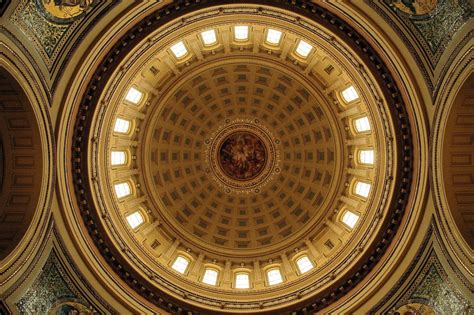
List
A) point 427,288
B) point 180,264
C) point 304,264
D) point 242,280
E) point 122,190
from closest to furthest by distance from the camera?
point 427,288 < point 242,280 < point 304,264 < point 122,190 < point 180,264

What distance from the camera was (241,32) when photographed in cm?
2839

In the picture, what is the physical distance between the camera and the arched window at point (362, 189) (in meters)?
28.4

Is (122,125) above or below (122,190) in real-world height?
above

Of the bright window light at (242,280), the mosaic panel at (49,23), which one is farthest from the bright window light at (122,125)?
the bright window light at (242,280)

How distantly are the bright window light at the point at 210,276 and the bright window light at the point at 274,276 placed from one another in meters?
3.49

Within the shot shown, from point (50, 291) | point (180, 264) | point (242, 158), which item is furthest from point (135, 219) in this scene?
point (242, 158)

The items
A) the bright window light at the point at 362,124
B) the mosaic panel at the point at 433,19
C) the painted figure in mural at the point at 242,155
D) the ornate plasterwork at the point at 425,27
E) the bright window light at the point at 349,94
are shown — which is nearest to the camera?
the mosaic panel at the point at 433,19

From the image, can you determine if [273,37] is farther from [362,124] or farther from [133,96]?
[133,96]

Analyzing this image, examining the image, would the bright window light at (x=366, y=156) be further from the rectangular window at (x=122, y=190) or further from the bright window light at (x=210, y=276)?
the rectangular window at (x=122, y=190)

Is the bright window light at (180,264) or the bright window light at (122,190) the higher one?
the bright window light at (122,190)

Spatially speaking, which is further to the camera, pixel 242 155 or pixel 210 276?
pixel 242 155

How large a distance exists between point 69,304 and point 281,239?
629 inches

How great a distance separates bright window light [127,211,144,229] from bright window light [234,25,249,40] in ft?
44.1

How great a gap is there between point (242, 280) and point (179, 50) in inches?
602
